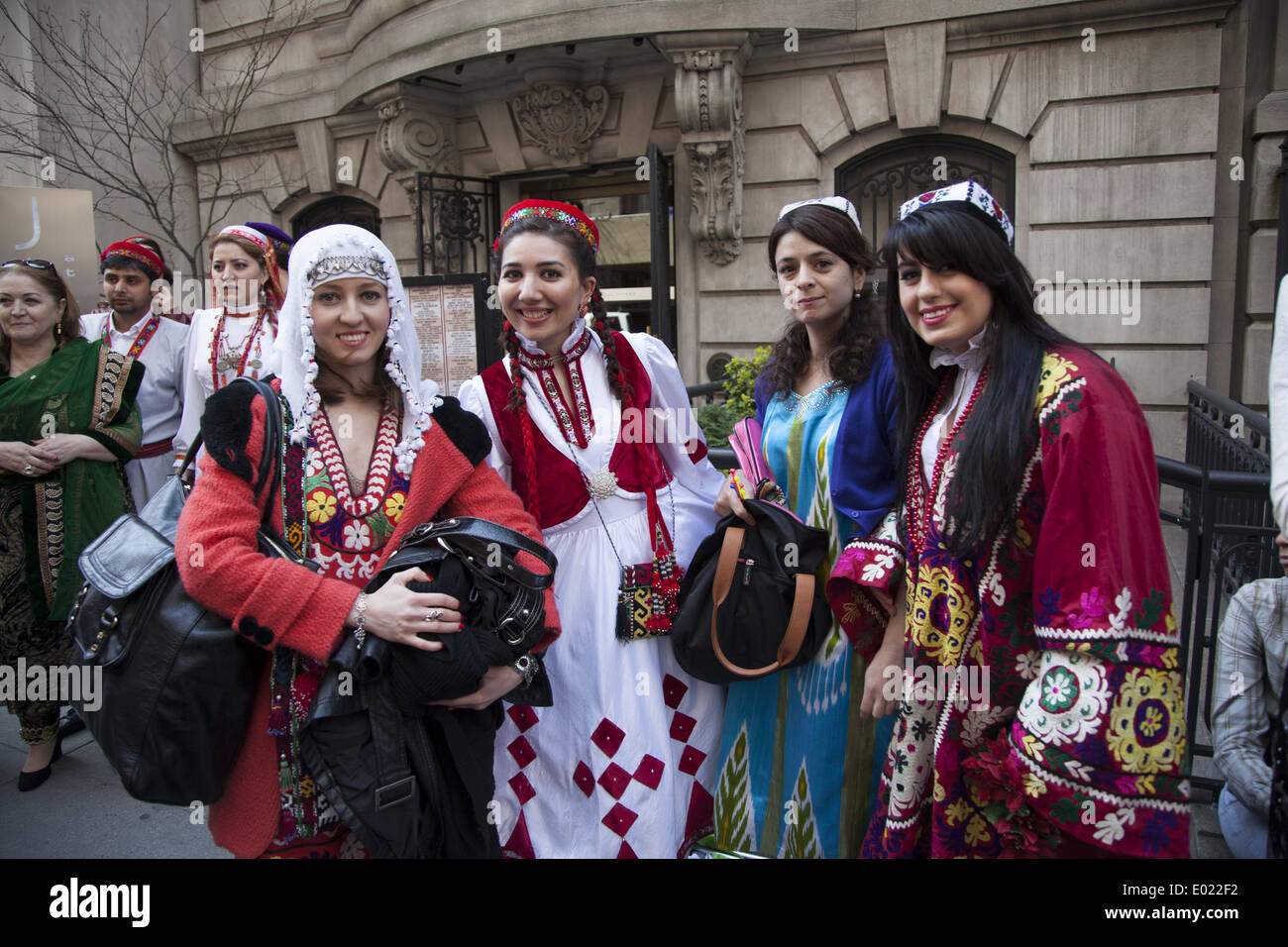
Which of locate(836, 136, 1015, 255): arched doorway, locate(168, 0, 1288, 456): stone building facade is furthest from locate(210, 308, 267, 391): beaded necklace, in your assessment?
locate(836, 136, 1015, 255): arched doorway

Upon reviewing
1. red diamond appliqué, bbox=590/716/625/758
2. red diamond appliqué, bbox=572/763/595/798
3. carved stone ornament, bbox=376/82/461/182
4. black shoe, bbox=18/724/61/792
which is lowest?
black shoe, bbox=18/724/61/792

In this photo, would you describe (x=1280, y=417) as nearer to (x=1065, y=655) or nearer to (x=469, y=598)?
(x=1065, y=655)

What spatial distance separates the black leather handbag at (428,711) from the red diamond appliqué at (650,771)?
58 cm

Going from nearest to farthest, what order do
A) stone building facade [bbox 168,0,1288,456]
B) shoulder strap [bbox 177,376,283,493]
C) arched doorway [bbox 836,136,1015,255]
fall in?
shoulder strap [bbox 177,376,283,493]
stone building facade [bbox 168,0,1288,456]
arched doorway [bbox 836,136,1015,255]

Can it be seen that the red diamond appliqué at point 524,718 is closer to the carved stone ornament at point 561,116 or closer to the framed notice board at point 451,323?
the framed notice board at point 451,323

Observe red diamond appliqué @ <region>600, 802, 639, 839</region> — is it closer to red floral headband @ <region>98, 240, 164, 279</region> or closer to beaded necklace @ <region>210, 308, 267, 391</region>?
beaded necklace @ <region>210, 308, 267, 391</region>

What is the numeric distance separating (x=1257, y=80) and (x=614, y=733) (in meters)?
8.24

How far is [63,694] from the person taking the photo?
12.4 ft

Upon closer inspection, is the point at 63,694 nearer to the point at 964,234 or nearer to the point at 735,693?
the point at 735,693

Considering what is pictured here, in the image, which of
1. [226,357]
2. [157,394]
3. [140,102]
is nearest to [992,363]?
[226,357]

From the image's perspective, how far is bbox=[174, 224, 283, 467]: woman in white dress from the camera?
12.9ft

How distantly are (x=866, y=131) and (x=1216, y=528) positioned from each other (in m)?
6.50

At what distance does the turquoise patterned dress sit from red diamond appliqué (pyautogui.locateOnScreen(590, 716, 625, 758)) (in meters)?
0.41

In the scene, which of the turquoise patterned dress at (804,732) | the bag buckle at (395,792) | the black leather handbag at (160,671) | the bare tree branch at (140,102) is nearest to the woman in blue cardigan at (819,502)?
the turquoise patterned dress at (804,732)
